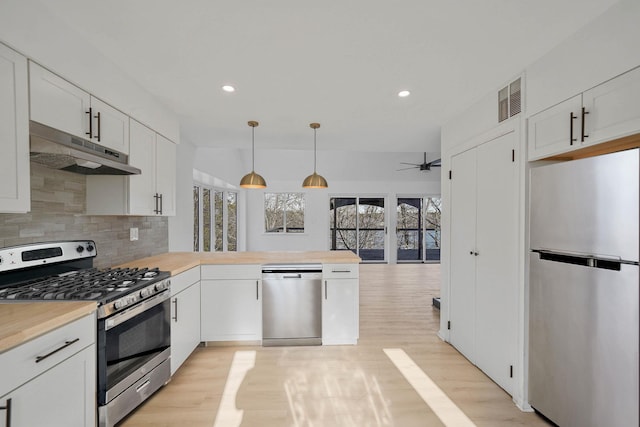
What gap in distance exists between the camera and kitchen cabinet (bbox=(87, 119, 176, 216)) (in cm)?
220

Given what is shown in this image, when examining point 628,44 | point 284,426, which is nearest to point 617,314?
point 628,44

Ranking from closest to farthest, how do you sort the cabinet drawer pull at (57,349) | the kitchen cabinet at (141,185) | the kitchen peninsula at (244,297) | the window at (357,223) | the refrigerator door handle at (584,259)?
the cabinet drawer pull at (57,349)
the refrigerator door handle at (584,259)
the kitchen cabinet at (141,185)
the kitchen peninsula at (244,297)
the window at (357,223)

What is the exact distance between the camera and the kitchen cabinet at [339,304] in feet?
9.57

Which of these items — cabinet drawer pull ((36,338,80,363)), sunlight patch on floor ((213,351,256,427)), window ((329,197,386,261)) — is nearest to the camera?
cabinet drawer pull ((36,338,80,363))

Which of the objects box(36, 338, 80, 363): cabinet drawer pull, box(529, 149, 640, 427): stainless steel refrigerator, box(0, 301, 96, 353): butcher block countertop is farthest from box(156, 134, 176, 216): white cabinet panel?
box(529, 149, 640, 427): stainless steel refrigerator

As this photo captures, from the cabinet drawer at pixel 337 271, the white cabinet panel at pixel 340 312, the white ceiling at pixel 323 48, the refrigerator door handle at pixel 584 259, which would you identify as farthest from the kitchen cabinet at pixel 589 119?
the white cabinet panel at pixel 340 312

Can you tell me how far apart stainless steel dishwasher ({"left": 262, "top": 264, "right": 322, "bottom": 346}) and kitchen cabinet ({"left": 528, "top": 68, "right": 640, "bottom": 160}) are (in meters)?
2.11

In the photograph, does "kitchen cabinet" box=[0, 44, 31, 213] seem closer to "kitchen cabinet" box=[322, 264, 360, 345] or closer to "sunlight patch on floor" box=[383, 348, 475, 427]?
"kitchen cabinet" box=[322, 264, 360, 345]

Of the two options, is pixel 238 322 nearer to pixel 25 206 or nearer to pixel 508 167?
pixel 25 206

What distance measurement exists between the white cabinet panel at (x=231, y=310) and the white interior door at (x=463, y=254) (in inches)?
79.5

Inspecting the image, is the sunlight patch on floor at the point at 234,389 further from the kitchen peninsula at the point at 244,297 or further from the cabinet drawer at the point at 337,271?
the cabinet drawer at the point at 337,271

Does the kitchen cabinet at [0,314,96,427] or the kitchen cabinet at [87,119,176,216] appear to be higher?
the kitchen cabinet at [87,119,176,216]

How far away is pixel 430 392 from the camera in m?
2.16

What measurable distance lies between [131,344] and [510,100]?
3.17m
